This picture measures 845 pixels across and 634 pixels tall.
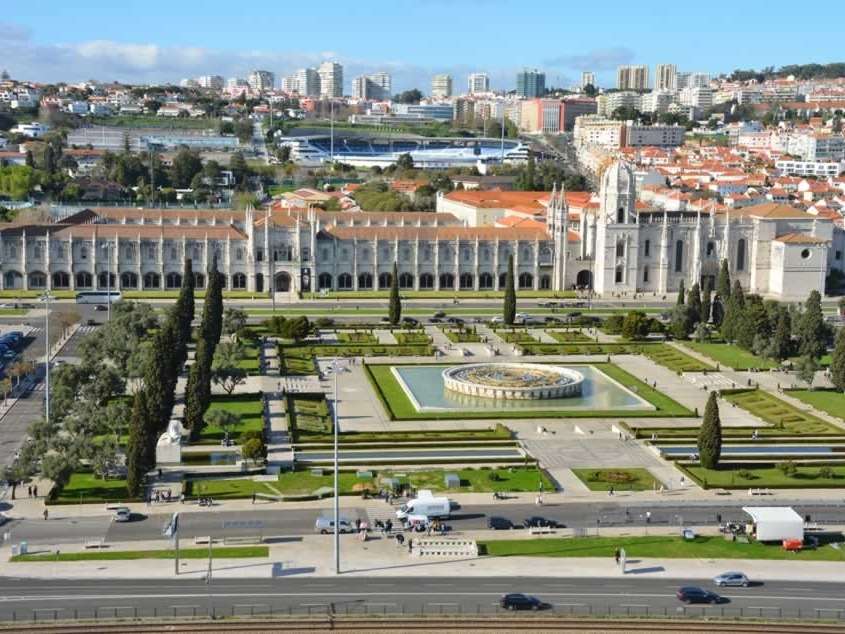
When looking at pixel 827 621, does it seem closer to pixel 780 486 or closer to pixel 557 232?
pixel 780 486

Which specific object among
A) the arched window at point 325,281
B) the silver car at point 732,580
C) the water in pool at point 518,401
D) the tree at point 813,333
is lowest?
the water in pool at point 518,401

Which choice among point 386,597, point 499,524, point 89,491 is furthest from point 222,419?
point 386,597

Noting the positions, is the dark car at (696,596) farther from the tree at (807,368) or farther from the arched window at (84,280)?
the arched window at (84,280)

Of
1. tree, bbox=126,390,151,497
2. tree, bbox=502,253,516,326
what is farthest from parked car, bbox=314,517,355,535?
tree, bbox=502,253,516,326

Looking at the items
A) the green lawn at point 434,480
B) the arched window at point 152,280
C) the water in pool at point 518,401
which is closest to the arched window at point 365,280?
the arched window at point 152,280

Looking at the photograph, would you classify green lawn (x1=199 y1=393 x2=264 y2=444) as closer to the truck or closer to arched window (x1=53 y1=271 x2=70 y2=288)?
the truck

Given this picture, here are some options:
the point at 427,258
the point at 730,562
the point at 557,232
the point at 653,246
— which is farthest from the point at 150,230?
the point at 730,562
